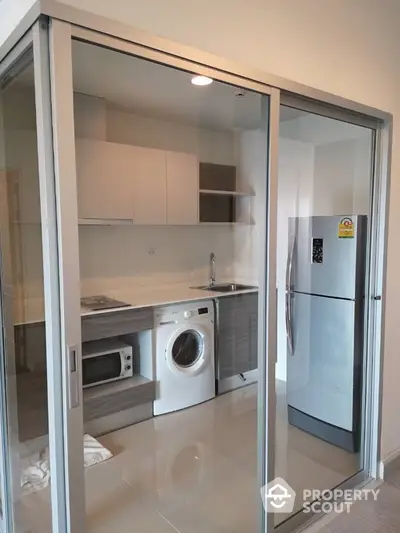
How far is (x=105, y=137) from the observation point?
2.92m

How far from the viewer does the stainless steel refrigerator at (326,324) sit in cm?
263

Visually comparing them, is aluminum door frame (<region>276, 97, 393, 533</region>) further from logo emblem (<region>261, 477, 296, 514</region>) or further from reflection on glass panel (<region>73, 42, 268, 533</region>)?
reflection on glass panel (<region>73, 42, 268, 533</region>)

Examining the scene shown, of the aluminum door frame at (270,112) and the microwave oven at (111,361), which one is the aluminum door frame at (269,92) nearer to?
the aluminum door frame at (270,112)

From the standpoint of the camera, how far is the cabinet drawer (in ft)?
7.96

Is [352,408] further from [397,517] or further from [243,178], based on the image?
[243,178]

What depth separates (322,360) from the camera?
115 inches

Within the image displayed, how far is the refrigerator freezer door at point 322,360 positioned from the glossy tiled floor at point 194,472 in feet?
0.82

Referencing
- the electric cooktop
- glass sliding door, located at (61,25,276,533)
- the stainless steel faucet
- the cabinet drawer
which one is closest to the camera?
glass sliding door, located at (61,25,276,533)

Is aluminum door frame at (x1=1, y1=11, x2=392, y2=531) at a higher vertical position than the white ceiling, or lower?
lower

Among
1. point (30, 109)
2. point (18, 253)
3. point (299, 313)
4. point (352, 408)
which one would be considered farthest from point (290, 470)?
point (30, 109)

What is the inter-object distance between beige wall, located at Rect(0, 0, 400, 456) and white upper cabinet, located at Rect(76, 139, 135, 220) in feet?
3.99

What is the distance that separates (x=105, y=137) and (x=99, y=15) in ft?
5.51

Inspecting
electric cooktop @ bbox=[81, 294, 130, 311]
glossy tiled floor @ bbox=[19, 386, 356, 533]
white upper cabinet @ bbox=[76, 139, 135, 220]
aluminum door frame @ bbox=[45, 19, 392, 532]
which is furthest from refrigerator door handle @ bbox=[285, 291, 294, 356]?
white upper cabinet @ bbox=[76, 139, 135, 220]

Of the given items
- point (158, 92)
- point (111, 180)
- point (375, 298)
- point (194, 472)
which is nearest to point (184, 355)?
point (194, 472)
